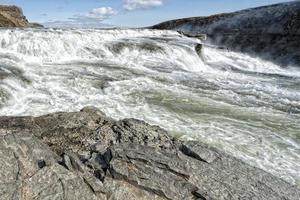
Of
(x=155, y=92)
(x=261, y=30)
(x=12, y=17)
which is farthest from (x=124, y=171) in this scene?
(x=12, y=17)

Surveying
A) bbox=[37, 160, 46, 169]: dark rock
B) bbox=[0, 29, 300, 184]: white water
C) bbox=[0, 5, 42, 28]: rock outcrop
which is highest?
bbox=[37, 160, 46, 169]: dark rock

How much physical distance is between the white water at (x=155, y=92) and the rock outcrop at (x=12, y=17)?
86.2ft

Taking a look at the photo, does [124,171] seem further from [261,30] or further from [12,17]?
[12,17]

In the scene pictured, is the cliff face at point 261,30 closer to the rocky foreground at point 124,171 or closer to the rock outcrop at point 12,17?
the rock outcrop at point 12,17

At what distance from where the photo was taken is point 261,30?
56562 millimetres

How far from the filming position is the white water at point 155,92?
52.3ft

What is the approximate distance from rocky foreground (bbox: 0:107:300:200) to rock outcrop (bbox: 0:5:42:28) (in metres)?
50.8

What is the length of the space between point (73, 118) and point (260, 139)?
6.91m

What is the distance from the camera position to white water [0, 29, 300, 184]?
15938mm

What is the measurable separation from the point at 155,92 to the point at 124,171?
14022 mm

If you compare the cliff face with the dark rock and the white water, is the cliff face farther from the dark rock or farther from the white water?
the dark rock

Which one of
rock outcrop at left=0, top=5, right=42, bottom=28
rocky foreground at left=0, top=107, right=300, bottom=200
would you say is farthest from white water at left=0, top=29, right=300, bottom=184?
rock outcrop at left=0, top=5, right=42, bottom=28

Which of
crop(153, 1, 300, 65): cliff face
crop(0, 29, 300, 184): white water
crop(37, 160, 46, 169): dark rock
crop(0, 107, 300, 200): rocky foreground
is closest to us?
crop(0, 107, 300, 200): rocky foreground

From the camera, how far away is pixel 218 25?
210 feet
